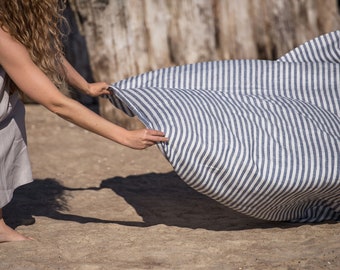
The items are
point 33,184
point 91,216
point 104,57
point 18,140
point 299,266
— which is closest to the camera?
point 299,266

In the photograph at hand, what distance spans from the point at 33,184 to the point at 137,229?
48.2 inches

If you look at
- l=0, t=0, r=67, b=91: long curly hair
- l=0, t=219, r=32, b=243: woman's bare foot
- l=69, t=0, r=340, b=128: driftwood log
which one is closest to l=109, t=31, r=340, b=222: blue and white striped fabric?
l=0, t=0, r=67, b=91: long curly hair

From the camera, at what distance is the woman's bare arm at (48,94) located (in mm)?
3648

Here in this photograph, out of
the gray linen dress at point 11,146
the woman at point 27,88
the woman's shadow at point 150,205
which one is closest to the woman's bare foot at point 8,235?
the woman at point 27,88

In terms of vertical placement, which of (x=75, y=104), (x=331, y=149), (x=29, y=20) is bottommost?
(x=331, y=149)

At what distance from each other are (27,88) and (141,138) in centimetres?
52

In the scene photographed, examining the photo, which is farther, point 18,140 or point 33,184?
point 33,184

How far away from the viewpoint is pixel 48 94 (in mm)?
3658

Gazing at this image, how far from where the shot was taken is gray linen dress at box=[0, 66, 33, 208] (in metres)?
3.88

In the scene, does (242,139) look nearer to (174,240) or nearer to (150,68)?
(174,240)

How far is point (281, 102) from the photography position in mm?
4109

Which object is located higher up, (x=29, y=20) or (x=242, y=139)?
(x=29, y=20)

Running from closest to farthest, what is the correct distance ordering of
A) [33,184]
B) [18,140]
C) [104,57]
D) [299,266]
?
[299,266] < [18,140] < [33,184] < [104,57]

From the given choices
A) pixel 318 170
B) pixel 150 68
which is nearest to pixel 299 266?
pixel 318 170
